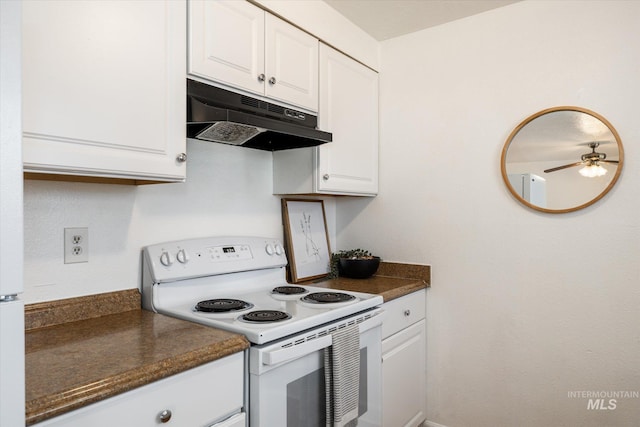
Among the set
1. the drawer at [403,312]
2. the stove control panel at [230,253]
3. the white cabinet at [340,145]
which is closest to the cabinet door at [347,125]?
the white cabinet at [340,145]

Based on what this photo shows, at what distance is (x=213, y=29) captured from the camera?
1.49m

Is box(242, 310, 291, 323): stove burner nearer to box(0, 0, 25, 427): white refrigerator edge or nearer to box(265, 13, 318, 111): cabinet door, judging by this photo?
box(0, 0, 25, 427): white refrigerator edge

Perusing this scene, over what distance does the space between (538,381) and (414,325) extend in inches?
25.0

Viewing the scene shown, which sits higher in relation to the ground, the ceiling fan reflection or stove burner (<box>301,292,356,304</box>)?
the ceiling fan reflection

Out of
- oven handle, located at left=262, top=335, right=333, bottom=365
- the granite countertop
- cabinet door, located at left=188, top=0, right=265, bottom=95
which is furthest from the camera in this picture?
cabinet door, located at left=188, top=0, right=265, bottom=95

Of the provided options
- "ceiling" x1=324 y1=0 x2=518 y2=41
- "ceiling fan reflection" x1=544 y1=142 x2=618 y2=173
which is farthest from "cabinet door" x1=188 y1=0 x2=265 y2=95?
"ceiling fan reflection" x1=544 y1=142 x2=618 y2=173

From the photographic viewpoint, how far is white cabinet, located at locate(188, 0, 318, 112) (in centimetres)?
146

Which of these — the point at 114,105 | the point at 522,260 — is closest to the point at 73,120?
the point at 114,105

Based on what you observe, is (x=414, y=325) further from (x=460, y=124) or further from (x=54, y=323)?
(x=54, y=323)

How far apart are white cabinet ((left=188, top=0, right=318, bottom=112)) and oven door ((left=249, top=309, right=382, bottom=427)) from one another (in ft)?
3.30

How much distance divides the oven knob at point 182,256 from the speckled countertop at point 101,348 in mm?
209

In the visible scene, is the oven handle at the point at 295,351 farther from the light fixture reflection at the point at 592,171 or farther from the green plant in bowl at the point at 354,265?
the light fixture reflection at the point at 592,171

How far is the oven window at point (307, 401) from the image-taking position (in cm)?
134

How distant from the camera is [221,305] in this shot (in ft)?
5.07
